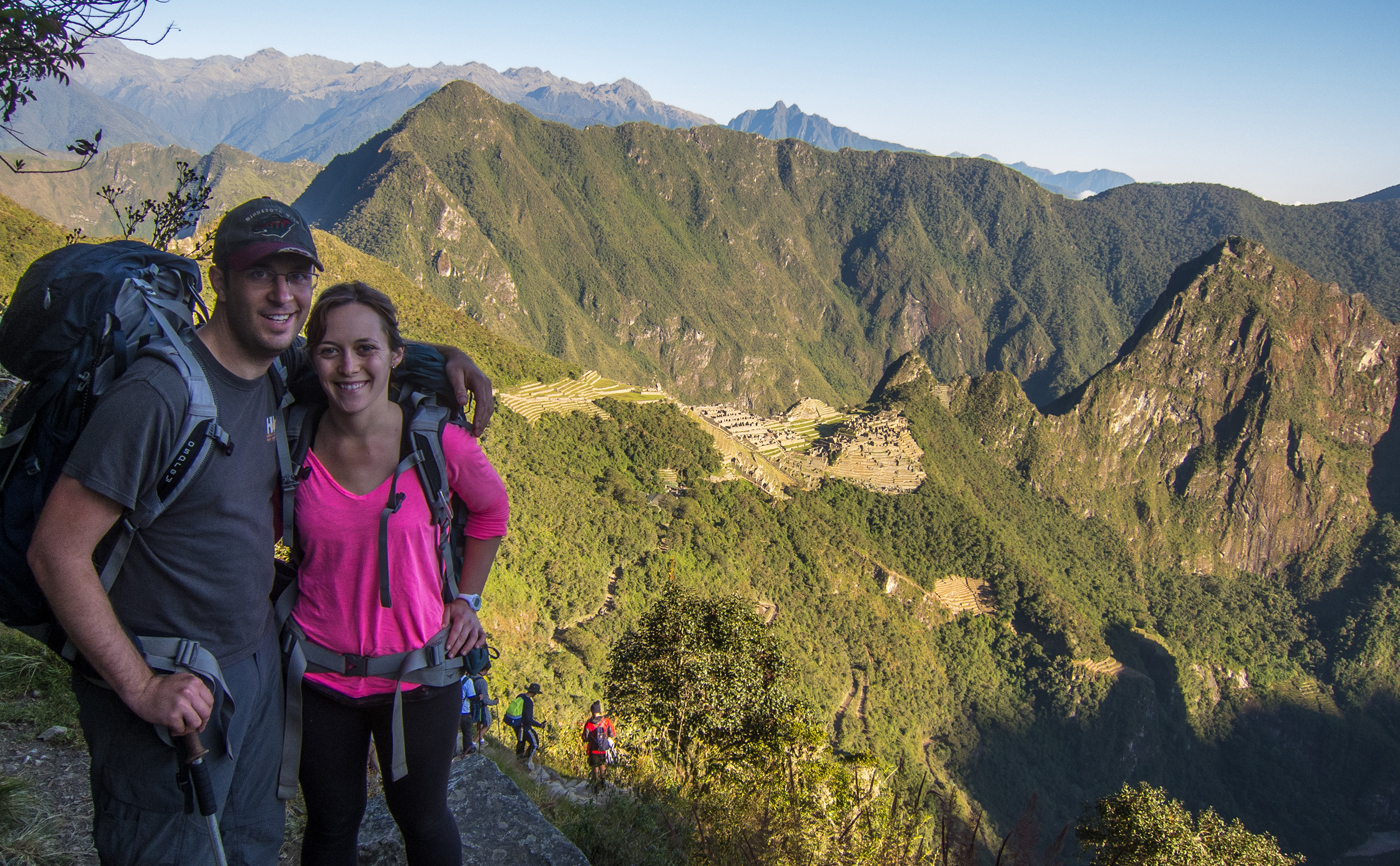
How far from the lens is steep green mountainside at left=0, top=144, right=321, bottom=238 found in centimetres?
12175

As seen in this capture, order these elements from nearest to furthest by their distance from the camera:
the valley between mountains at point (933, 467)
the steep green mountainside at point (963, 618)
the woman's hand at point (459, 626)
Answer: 1. the woman's hand at point (459, 626)
2. the steep green mountainside at point (963, 618)
3. the valley between mountains at point (933, 467)

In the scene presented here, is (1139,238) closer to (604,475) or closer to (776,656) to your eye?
(604,475)

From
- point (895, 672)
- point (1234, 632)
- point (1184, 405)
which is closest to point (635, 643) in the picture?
point (895, 672)

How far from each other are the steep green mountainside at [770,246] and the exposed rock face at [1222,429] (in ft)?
210

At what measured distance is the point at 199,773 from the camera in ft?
6.75

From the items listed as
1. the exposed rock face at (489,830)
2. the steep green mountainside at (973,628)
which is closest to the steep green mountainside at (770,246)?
the steep green mountainside at (973,628)

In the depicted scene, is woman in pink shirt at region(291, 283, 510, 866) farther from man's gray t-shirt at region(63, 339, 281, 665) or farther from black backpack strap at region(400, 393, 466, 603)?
man's gray t-shirt at region(63, 339, 281, 665)

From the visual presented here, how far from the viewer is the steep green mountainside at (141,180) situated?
121750 millimetres

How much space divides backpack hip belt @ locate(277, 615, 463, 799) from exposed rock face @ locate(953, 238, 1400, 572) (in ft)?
246

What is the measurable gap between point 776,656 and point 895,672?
30.2 m

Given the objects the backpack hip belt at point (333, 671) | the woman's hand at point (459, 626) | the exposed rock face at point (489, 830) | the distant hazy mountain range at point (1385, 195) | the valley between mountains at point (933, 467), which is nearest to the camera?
the backpack hip belt at point (333, 671)

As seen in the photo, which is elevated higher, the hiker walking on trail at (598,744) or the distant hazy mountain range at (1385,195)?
the distant hazy mountain range at (1385,195)

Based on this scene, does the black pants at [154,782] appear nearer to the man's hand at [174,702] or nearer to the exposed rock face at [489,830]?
the man's hand at [174,702]

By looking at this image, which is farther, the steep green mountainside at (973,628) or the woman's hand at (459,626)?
the steep green mountainside at (973,628)
